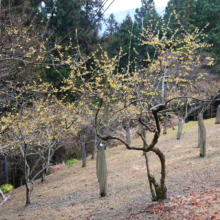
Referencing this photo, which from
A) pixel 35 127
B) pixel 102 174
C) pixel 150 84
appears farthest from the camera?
pixel 35 127

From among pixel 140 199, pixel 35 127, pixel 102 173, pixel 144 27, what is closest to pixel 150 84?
pixel 140 199

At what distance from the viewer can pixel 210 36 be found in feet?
67.4

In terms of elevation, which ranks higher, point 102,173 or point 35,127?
point 35,127

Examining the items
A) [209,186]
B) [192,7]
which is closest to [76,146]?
[209,186]

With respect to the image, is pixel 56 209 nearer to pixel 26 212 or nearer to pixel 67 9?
pixel 26 212

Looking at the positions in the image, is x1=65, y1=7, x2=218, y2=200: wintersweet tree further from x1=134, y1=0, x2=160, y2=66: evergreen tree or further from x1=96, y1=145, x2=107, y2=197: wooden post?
x1=134, y1=0, x2=160, y2=66: evergreen tree

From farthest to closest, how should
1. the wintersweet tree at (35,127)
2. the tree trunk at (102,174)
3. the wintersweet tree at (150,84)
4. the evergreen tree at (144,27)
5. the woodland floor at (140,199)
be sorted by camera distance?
the evergreen tree at (144,27) → the tree trunk at (102,174) → the wintersweet tree at (35,127) → the wintersweet tree at (150,84) → the woodland floor at (140,199)

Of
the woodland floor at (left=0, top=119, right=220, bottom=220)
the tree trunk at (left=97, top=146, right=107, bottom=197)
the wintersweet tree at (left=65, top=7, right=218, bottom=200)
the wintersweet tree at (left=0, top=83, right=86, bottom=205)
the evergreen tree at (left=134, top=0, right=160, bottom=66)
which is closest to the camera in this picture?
the woodland floor at (left=0, top=119, right=220, bottom=220)

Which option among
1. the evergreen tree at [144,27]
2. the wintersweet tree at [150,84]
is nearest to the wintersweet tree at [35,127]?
the wintersweet tree at [150,84]

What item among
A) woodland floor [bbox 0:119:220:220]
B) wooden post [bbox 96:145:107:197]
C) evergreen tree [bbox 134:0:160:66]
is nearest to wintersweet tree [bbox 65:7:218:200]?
woodland floor [bbox 0:119:220:220]

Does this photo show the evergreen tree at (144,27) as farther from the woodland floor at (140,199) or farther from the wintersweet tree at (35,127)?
the woodland floor at (140,199)

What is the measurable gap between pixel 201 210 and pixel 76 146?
15011mm

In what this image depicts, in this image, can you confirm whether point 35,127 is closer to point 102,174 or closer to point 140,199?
point 102,174

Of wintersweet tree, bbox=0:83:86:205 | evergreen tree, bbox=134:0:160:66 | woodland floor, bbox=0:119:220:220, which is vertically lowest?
woodland floor, bbox=0:119:220:220
